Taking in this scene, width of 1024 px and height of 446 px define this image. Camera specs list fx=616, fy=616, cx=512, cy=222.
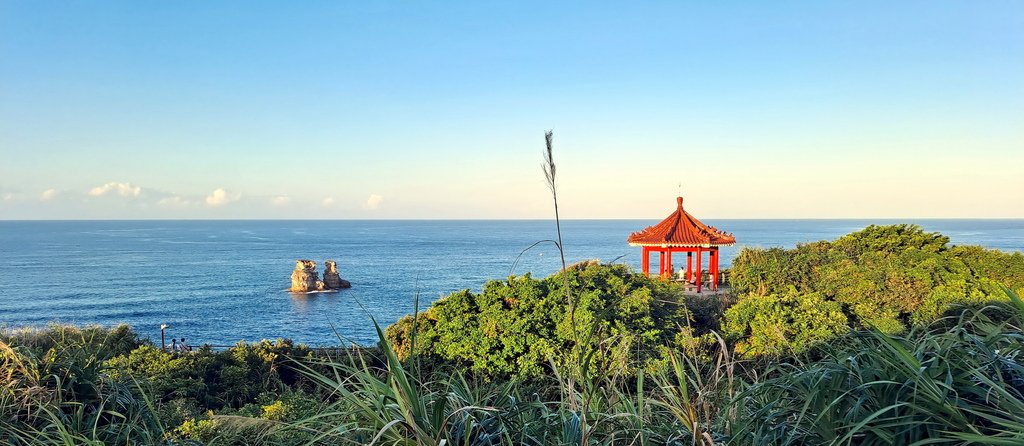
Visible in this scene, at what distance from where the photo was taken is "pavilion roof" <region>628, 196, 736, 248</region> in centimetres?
2030

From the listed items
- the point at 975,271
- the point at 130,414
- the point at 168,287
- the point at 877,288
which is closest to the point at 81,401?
the point at 130,414

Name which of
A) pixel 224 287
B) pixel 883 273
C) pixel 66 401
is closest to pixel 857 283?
pixel 883 273

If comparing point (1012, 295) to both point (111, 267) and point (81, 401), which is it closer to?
point (81, 401)

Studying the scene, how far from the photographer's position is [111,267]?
70.9 meters

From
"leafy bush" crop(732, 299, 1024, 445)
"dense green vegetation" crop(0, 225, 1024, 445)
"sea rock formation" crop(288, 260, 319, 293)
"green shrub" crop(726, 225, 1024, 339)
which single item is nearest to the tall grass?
"dense green vegetation" crop(0, 225, 1024, 445)

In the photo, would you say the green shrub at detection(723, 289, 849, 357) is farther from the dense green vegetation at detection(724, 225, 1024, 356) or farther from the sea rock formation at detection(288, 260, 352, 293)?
the sea rock formation at detection(288, 260, 352, 293)

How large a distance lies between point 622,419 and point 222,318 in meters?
43.8

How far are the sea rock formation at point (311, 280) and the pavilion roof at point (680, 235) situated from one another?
38.9 meters

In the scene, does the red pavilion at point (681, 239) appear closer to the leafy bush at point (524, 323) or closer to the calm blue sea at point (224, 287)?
the calm blue sea at point (224, 287)

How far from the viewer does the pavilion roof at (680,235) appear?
2030 cm

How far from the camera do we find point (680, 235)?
20.7 meters

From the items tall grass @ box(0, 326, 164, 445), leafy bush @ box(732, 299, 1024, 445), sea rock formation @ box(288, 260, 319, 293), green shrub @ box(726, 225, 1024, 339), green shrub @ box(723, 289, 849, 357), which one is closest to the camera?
leafy bush @ box(732, 299, 1024, 445)

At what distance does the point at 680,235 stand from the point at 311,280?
40.3 metres

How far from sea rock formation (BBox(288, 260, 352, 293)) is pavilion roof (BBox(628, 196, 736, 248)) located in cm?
3885
